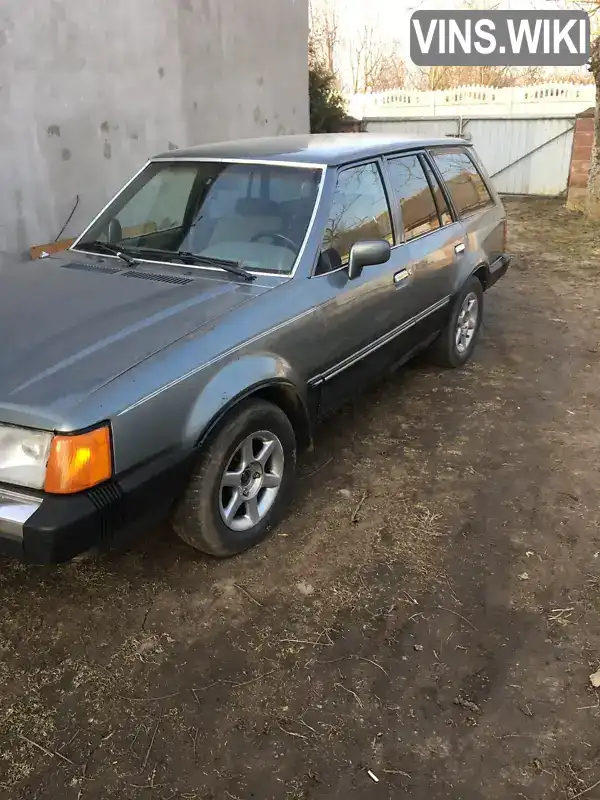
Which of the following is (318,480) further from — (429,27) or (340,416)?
(429,27)

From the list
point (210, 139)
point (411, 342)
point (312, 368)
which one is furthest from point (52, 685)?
point (210, 139)

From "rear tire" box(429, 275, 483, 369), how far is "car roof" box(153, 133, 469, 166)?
4.02 ft

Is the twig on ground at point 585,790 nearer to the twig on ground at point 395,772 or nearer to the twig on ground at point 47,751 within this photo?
the twig on ground at point 395,772

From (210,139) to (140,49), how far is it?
166 cm

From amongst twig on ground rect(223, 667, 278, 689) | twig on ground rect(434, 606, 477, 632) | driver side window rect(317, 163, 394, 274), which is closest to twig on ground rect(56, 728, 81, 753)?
twig on ground rect(223, 667, 278, 689)

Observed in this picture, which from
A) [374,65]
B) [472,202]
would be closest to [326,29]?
[374,65]

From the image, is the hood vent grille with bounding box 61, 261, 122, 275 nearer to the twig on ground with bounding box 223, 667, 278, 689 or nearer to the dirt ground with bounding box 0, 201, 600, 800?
the dirt ground with bounding box 0, 201, 600, 800

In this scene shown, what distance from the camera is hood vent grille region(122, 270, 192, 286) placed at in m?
3.43

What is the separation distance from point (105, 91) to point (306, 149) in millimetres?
4690

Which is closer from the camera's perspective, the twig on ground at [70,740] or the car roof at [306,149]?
the twig on ground at [70,740]

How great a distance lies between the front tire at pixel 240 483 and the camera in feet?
9.61

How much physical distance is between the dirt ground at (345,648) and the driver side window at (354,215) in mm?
1284

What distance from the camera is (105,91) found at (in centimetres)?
777

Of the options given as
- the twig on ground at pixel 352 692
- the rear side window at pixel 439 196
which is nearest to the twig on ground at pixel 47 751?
the twig on ground at pixel 352 692
